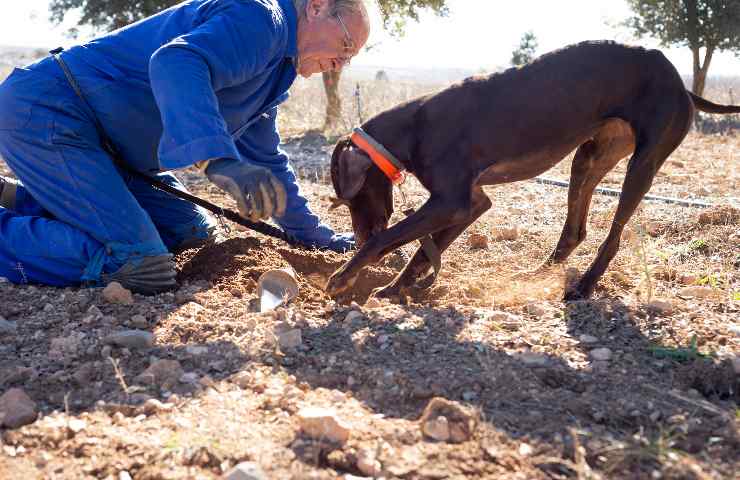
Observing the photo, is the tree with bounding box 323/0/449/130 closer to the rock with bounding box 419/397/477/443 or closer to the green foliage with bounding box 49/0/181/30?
the green foliage with bounding box 49/0/181/30

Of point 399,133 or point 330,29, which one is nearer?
point 330,29

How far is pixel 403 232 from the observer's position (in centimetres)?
369

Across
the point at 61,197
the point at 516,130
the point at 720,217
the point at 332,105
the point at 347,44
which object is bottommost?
the point at 720,217

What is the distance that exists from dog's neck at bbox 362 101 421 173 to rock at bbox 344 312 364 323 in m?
0.99

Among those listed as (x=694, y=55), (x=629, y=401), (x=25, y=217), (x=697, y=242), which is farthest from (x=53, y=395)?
(x=694, y=55)

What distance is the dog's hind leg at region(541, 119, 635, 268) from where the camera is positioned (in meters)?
4.25

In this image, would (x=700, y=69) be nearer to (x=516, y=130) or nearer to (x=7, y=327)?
(x=516, y=130)

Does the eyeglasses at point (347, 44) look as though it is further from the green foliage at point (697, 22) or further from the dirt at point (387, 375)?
the green foliage at point (697, 22)

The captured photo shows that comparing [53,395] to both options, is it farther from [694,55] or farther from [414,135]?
[694,55]

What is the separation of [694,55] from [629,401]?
1886 centimetres

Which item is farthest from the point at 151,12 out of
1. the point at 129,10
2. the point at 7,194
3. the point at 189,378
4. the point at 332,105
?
the point at 189,378

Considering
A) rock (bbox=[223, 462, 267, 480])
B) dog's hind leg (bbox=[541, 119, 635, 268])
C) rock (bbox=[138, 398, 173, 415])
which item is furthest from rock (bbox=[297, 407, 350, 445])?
dog's hind leg (bbox=[541, 119, 635, 268])

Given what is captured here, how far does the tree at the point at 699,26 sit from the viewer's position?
18438 mm

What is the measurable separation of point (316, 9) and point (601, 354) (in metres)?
1.96
